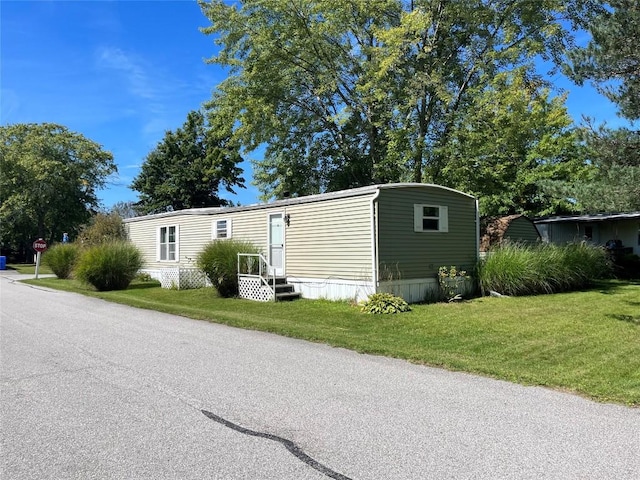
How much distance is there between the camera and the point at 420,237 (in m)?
12.9

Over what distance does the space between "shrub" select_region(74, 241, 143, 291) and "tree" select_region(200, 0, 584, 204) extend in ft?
22.1

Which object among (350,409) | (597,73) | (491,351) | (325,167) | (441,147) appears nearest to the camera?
(350,409)

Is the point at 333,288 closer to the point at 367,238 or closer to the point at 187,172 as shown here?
the point at 367,238

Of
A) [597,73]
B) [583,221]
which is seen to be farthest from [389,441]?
[583,221]

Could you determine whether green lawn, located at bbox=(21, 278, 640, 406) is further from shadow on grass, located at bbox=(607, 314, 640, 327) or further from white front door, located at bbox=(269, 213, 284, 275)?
white front door, located at bbox=(269, 213, 284, 275)

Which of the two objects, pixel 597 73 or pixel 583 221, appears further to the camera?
pixel 583 221

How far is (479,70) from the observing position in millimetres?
18672

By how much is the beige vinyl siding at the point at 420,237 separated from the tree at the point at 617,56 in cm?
500

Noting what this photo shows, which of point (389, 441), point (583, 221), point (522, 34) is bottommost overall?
point (389, 441)

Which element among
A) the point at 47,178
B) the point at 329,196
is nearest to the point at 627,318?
the point at 329,196

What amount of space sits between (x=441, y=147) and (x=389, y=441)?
52.9 ft

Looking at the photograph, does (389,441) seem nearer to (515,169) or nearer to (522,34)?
(522,34)

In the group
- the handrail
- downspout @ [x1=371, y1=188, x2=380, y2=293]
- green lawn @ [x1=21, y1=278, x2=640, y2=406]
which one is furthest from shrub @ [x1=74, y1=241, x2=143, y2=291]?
downspout @ [x1=371, y1=188, x2=380, y2=293]

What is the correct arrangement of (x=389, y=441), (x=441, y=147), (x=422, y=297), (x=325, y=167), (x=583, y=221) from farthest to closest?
(x=325, y=167)
(x=583, y=221)
(x=441, y=147)
(x=422, y=297)
(x=389, y=441)
